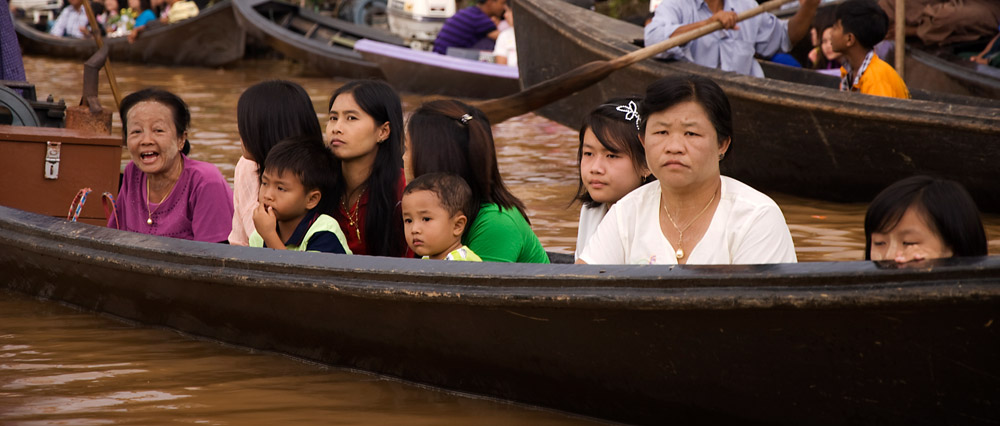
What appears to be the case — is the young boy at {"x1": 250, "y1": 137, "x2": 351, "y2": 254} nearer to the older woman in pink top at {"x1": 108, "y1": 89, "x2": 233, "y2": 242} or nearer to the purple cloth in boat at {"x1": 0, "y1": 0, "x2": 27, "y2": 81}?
the older woman in pink top at {"x1": 108, "y1": 89, "x2": 233, "y2": 242}

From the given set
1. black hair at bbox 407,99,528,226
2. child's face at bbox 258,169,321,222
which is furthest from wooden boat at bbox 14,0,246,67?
black hair at bbox 407,99,528,226

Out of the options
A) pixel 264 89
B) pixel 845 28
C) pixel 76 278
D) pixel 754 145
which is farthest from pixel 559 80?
pixel 76 278

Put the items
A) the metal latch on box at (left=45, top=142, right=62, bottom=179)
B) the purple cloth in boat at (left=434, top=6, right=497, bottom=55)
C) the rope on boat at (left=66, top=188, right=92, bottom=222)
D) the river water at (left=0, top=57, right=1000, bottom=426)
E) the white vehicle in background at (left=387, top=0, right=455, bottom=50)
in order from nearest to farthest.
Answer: the river water at (left=0, top=57, right=1000, bottom=426), the rope on boat at (left=66, top=188, right=92, bottom=222), the metal latch on box at (left=45, top=142, right=62, bottom=179), the purple cloth in boat at (left=434, top=6, right=497, bottom=55), the white vehicle in background at (left=387, top=0, right=455, bottom=50)

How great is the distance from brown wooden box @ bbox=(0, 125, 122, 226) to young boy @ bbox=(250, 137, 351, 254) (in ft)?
3.28

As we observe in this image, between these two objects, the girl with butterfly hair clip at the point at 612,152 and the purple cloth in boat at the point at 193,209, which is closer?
the girl with butterfly hair clip at the point at 612,152

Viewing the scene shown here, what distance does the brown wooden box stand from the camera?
12.6 feet

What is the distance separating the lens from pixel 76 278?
3459 mm

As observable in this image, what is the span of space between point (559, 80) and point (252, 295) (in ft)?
9.01

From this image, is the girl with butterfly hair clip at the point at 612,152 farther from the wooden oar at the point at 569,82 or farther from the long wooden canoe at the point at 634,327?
the wooden oar at the point at 569,82

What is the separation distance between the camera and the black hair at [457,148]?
3010 mm

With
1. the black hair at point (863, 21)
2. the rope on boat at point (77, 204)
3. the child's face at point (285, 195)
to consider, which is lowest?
the rope on boat at point (77, 204)

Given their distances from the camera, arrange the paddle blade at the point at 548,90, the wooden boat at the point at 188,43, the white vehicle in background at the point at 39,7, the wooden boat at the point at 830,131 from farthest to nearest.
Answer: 1. the white vehicle in background at the point at 39,7
2. the wooden boat at the point at 188,43
3. the paddle blade at the point at 548,90
4. the wooden boat at the point at 830,131

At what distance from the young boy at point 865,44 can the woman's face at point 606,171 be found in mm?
2486

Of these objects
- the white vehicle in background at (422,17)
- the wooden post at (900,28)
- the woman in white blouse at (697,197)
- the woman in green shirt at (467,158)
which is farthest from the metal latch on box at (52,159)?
the white vehicle in background at (422,17)
